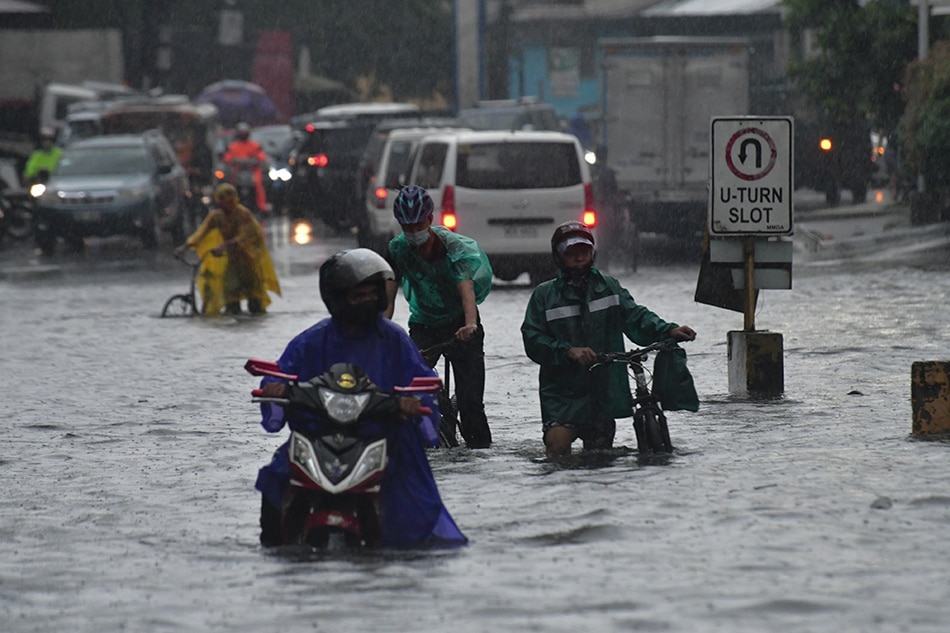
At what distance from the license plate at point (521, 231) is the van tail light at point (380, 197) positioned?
4470 millimetres

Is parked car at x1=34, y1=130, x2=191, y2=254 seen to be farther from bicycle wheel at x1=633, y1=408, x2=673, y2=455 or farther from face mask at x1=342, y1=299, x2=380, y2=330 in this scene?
face mask at x1=342, y1=299, x2=380, y2=330

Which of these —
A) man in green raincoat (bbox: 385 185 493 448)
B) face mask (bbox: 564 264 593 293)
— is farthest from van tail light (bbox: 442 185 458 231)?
face mask (bbox: 564 264 593 293)

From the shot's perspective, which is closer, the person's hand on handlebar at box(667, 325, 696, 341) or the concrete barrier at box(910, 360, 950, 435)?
the person's hand on handlebar at box(667, 325, 696, 341)

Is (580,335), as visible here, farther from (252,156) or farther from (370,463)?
(252,156)

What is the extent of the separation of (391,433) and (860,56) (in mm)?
27302

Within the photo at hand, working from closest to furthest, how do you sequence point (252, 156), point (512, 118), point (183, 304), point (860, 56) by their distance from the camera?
1. point (183, 304)
2. point (860, 56)
3. point (512, 118)
4. point (252, 156)

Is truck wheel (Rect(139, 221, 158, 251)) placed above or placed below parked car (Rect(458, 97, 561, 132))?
below

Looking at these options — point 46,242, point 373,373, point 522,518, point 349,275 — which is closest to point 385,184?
point 46,242

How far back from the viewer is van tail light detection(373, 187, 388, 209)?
91.4 ft

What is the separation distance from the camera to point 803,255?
2823cm

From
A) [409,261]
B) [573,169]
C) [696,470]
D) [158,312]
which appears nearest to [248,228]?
[158,312]

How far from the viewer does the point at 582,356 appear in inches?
395

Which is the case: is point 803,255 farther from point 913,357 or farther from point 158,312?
point 913,357

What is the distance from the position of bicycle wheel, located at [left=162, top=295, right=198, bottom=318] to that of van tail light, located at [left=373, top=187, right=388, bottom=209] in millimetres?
6271
